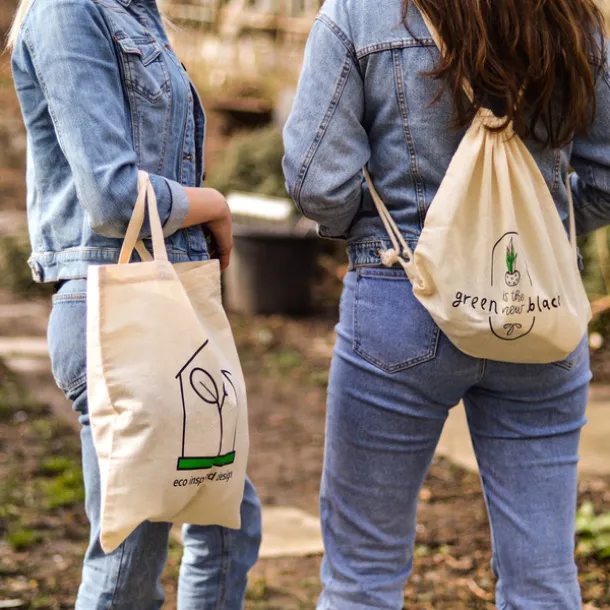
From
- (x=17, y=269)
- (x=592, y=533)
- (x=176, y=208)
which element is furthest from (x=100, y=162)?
(x=17, y=269)

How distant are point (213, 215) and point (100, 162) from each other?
301 millimetres

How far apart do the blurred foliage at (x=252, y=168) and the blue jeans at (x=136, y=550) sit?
589 cm

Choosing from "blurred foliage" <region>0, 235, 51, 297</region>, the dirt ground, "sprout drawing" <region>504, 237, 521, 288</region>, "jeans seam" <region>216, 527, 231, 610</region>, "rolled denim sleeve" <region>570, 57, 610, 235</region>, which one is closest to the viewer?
"sprout drawing" <region>504, 237, 521, 288</region>

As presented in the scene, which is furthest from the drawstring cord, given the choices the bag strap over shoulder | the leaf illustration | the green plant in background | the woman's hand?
the green plant in background

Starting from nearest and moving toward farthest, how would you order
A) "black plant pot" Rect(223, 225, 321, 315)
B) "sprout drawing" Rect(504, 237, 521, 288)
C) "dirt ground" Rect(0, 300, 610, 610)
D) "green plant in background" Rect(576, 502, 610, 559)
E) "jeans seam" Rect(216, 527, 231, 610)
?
"sprout drawing" Rect(504, 237, 521, 288), "jeans seam" Rect(216, 527, 231, 610), "dirt ground" Rect(0, 300, 610, 610), "green plant in background" Rect(576, 502, 610, 559), "black plant pot" Rect(223, 225, 321, 315)

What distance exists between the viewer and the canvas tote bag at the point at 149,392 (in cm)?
185

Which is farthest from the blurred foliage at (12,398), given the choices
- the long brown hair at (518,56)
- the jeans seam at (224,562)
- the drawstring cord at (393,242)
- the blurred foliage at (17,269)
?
the long brown hair at (518,56)

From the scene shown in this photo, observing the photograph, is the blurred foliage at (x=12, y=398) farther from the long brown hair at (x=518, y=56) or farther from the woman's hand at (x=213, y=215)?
A: the long brown hair at (x=518, y=56)

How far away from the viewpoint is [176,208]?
1977 mm

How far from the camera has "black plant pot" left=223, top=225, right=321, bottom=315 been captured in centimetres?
764

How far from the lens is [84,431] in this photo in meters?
2.06

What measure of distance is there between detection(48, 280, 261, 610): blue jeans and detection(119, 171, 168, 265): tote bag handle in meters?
0.15

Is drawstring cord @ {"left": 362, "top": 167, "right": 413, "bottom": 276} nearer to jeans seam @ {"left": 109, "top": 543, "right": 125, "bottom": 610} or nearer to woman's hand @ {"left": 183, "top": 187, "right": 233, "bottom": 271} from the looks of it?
woman's hand @ {"left": 183, "top": 187, "right": 233, "bottom": 271}

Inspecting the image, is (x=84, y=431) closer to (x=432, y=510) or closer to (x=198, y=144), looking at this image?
(x=198, y=144)
